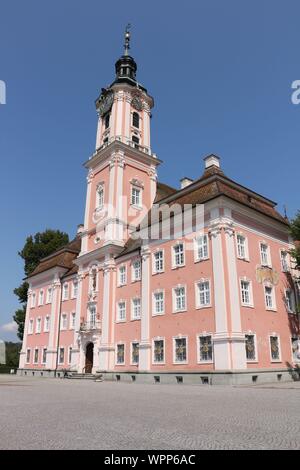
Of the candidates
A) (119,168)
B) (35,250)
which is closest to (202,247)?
(119,168)

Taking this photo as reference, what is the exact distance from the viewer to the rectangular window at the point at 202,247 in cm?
2695

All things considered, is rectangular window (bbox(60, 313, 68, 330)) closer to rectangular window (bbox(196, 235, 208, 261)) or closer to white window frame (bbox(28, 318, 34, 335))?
white window frame (bbox(28, 318, 34, 335))

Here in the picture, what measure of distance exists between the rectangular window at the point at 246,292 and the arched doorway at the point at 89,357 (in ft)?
54.4

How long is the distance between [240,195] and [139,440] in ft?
80.1

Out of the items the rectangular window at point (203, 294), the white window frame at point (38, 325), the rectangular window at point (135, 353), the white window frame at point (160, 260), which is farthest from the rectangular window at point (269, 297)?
the white window frame at point (38, 325)

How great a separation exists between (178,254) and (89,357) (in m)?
14.6

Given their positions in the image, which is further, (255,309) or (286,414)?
(255,309)

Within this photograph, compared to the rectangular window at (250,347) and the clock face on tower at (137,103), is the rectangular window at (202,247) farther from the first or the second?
the clock face on tower at (137,103)

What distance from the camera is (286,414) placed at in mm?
10164

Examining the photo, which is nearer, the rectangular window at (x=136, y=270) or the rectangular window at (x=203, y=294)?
the rectangular window at (x=203, y=294)

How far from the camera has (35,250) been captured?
60500 millimetres

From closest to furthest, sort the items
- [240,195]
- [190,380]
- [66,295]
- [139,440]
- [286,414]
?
1. [139,440]
2. [286,414]
3. [190,380]
4. [240,195]
5. [66,295]
